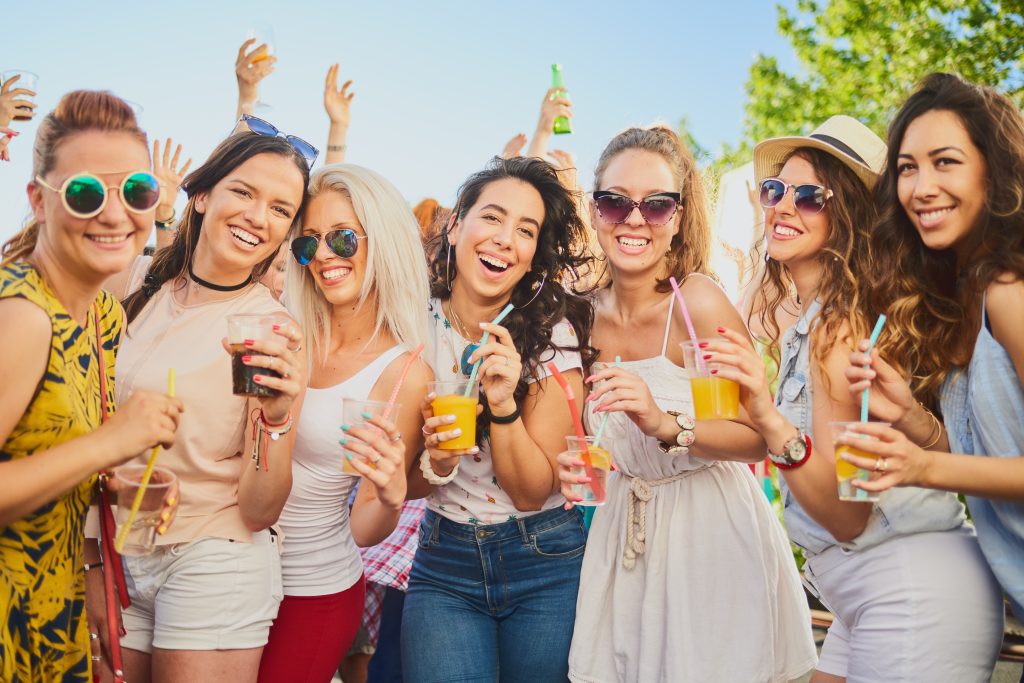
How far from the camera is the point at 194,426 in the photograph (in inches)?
118

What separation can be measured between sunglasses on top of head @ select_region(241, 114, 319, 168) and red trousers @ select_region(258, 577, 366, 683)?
177 cm

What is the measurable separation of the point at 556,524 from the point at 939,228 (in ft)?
5.87

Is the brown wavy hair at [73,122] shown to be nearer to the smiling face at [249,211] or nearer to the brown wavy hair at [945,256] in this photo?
the smiling face at [249,211]

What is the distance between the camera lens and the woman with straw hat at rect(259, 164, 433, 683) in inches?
126

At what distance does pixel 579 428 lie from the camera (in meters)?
3.24

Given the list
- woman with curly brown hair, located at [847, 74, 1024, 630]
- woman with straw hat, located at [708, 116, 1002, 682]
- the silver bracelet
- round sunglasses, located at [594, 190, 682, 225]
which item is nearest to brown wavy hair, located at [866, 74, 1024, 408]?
woman with curly brown hair, located at [847, 74, 1024, 630]

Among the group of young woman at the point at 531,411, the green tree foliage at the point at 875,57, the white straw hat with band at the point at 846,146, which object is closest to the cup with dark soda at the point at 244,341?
the group of young woman at the point at 531,411

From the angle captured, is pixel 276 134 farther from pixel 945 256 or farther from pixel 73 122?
pixel 945 256

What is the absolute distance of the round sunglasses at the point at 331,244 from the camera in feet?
11.5

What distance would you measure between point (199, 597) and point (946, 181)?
2.91 metres

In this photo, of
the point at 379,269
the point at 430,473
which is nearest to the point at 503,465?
the point at 430,473

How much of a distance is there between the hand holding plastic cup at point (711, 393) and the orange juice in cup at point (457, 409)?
805mm

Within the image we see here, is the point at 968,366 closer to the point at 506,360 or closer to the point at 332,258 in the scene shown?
the point at 506,360

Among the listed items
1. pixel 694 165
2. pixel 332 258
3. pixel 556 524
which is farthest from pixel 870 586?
pixel 332 258
